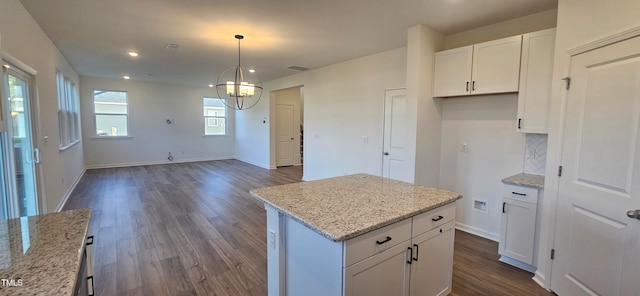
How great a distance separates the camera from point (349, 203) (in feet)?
6.09

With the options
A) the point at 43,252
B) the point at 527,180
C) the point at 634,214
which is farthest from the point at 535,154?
the point at 43,252

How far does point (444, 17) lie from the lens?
3.10 metres

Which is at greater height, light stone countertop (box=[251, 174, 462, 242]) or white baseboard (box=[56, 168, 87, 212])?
light stone countertop (box=[251, 174, 462, 242])

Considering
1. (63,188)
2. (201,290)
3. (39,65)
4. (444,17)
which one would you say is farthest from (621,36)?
(63,188)

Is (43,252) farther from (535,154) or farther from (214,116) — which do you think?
(214,116)

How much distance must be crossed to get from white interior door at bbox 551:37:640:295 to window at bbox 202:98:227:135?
9375 mm

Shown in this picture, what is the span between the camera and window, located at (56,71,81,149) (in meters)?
5.00

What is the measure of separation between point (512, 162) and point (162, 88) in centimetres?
907

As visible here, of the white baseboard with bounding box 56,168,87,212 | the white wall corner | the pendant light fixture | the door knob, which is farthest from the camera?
the white baseboard with bounding box 56,168,87,212

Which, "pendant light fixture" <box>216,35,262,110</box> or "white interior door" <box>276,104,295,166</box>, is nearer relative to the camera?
"pendant light fixture" <box>216,35,262,110</box>

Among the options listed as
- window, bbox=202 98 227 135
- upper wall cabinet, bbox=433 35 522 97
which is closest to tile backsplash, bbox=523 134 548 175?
upper wall cabinet, bbox=433 35 522 97

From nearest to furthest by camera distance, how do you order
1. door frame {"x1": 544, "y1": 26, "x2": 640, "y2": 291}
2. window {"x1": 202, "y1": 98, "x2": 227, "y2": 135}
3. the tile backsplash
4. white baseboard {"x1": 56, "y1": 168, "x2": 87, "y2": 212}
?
door frame {"x1": 544, "y1": 26, "x2": 640, "y2": 291}, the tile backsplash, white baseboard {"x1": 56, "y1": 168, "x2": 87, "y2": 212}, window {"x1": 202, "y1": 98, "x2": 227, "y2": 135}

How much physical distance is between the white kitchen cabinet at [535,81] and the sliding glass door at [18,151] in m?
4.74

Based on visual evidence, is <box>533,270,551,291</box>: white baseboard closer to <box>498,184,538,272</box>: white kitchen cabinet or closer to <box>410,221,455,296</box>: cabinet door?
<box>498,184,538,272</box>: white kitchen cabinet
